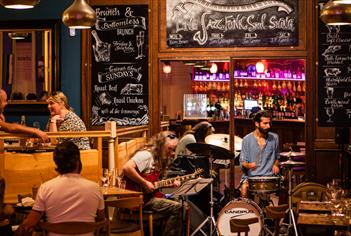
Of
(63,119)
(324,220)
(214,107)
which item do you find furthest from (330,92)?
(214,107)

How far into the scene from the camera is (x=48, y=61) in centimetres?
1009

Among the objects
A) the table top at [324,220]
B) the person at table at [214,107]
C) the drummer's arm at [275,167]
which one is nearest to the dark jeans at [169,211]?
the table top at [324,220]

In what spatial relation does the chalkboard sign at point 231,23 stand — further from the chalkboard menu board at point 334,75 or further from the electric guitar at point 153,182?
the electric guitar at point 153,182

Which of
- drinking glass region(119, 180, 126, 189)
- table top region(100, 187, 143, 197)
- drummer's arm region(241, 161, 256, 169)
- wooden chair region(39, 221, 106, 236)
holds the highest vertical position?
drummer's arm region(241, 161, 256, 169)

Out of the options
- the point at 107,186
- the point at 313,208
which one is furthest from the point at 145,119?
the point at 313,208

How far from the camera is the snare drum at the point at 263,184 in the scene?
27.5ft

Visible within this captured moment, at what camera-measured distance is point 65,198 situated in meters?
5.02

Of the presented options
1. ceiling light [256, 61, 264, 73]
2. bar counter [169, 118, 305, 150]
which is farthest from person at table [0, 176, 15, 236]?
ceiling light [256, 61, 264, 73]

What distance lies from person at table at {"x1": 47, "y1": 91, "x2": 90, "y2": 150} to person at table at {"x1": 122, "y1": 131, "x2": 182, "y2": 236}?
2.94ft

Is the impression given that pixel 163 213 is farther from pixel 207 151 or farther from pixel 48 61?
pixel 48 61

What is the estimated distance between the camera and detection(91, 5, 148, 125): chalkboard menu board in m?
9.88

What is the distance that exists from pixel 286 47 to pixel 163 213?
3262 mm

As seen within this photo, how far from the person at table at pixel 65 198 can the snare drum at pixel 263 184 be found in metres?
3.56

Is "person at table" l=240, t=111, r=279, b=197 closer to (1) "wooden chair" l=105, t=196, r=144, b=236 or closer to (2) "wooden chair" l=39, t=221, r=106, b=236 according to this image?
(1) "wooden chair" l=105, t=196, r=144, b=236
